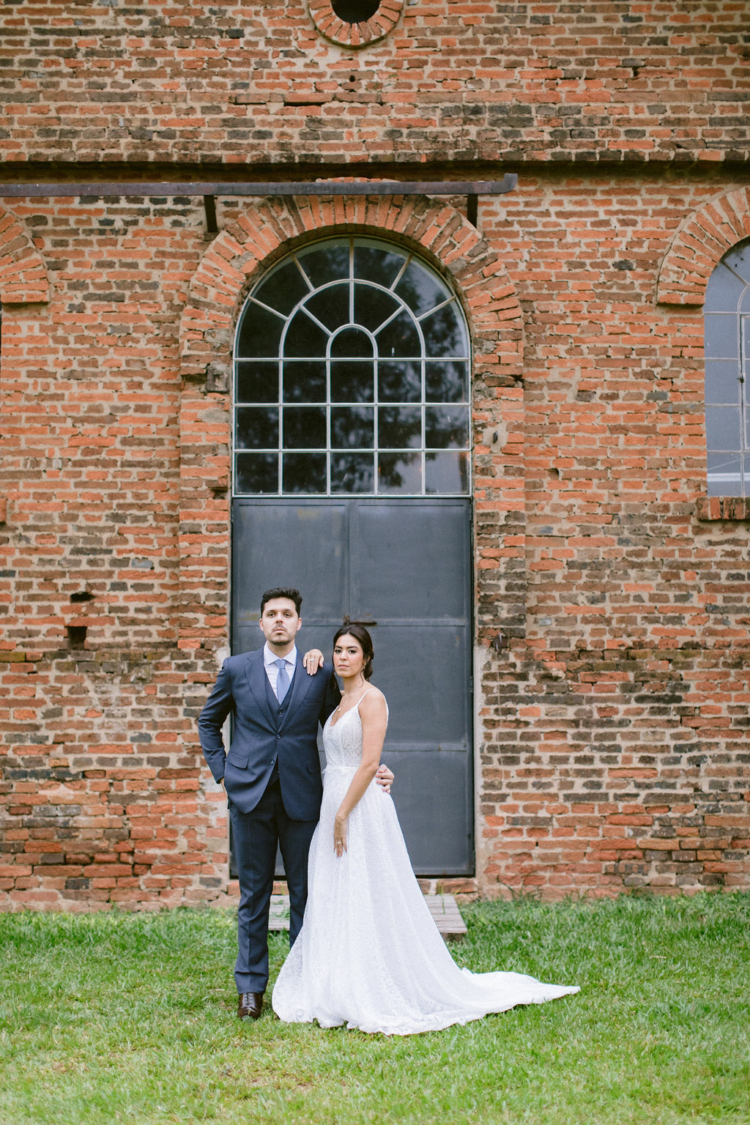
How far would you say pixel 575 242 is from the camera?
277 inches

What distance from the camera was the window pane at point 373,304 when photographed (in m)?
7.15

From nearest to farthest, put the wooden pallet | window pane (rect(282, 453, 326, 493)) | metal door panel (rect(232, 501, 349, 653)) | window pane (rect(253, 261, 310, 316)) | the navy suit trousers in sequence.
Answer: the navy suit trousers, the wooden pallet, metal door panel (rect(232, 501, 349, 653)), window pane (rect(282, 453, 326, 493)), window pane (rect(253, 261, 310, 316))

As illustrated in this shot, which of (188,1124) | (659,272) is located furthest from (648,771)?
(188,1124)

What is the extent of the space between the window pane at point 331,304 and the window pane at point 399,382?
0.49 m

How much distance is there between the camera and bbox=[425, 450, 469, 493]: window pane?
23.2 ft

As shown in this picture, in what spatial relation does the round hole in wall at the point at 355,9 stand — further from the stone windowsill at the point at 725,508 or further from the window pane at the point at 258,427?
the stone windowsill at the point at 725,508

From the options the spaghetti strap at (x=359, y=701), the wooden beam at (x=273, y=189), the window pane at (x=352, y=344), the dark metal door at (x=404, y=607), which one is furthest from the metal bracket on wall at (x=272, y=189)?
the spaghetti strap at (x=359, y=701)

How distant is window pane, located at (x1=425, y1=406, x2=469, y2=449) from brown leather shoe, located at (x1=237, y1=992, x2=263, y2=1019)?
13.4ft

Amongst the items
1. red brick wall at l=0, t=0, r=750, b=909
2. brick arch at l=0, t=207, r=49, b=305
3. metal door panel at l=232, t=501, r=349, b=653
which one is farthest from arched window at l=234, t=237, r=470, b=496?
brick arch at l=0, t=207, r=49, b=305

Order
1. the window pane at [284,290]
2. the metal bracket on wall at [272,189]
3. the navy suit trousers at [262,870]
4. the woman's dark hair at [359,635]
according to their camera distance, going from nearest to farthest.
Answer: the navy suit trousers at [262,870], the woman's dark hair at [359,635], the metal bracket on wall at [272,189], the window pane at [284,290]

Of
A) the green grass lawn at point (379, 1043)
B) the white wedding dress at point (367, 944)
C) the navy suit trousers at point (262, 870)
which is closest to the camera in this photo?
the green grass lawn at point (379, 1043)

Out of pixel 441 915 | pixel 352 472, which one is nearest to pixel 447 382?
pixel 352 472

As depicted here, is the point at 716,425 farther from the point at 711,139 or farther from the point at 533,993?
the point at 533,993

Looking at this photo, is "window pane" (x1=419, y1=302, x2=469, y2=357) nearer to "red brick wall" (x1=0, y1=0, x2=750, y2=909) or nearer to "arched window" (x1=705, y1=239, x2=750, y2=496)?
"red brick wall" (x1=0, y1=0, x2=750, y2=909)
